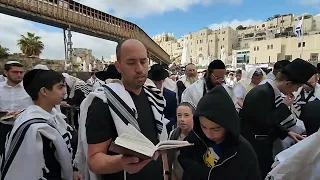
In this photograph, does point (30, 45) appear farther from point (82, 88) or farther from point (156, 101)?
point (156, 101)

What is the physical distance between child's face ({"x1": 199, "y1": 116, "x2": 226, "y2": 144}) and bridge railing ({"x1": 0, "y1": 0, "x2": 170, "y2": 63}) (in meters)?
18.5

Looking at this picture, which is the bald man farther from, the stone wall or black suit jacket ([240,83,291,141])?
the stone wall

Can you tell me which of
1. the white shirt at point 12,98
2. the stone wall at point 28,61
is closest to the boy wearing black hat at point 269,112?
the white shirt at point 12,98

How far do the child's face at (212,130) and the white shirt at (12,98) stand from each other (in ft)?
10.2

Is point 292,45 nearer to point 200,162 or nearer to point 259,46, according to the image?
point 259,46

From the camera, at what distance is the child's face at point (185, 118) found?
2.96 m

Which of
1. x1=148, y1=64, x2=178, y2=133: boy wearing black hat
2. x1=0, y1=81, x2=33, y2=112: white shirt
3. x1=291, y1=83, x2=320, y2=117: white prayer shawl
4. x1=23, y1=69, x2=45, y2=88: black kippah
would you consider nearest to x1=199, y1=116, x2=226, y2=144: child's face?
x1=23, y1=69, x2=45, y2=88: black kippah

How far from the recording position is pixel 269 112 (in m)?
2.78

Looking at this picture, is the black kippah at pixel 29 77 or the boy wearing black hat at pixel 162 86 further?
the boy wearing black hat at pixel 162 86

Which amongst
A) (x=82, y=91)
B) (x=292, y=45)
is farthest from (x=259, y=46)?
(x=82, y=91)

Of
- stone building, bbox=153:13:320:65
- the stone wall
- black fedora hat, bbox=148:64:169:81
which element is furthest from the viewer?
stone building, bbox=153:13:320:65

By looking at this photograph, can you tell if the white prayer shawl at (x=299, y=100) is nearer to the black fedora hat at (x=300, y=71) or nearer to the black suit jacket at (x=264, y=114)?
the black suit jacket at (x=264, y=114)

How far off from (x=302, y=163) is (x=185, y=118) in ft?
5.85

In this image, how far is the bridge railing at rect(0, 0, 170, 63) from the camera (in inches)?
763
